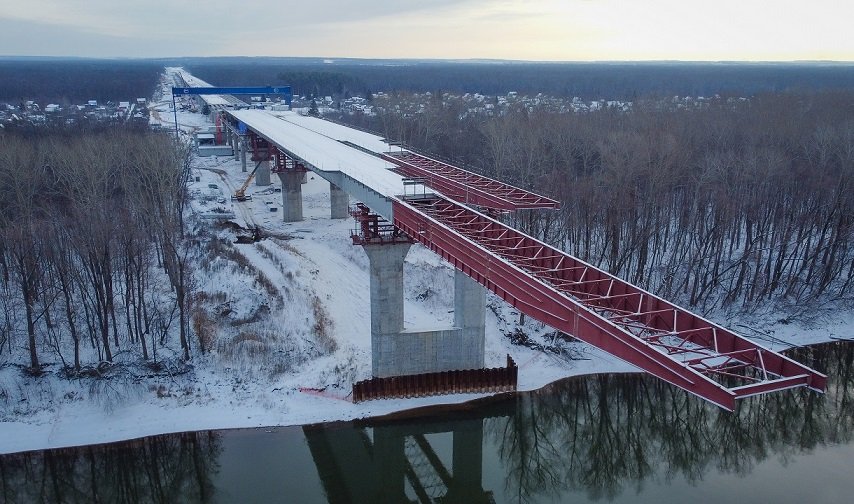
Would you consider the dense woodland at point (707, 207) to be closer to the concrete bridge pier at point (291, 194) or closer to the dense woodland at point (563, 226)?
the dense woodland at point (563, 226)

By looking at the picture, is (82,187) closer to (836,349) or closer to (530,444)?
(530,444)

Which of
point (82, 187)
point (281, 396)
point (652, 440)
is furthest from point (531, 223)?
point (82, 187)

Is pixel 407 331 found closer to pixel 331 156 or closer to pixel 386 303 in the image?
pixel 386 303

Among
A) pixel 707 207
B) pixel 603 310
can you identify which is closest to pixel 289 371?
pixel 603 310

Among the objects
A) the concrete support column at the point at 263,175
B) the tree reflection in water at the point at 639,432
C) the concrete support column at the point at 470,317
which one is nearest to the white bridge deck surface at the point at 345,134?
the concrete support column at the point at 263,175

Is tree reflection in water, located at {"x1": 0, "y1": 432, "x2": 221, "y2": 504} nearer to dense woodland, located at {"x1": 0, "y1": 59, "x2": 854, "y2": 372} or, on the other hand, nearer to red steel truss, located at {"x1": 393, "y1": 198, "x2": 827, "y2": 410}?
dense woodland, located at {"x1": 0, "y1": 59, "x2": 854, "y2": 372}

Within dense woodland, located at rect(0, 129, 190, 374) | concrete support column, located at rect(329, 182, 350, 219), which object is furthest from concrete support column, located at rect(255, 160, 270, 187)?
dense woodland, located at rect(0, 129, 190, 374)
